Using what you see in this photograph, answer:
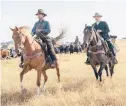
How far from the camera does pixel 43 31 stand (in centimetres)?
1223

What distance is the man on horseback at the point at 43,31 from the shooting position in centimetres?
1225

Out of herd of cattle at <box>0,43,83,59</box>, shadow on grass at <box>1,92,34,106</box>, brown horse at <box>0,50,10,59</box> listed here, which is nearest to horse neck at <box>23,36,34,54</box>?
shadow on grass at <box>1,92,34,106</box>

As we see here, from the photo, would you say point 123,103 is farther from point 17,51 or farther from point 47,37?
point 47,37

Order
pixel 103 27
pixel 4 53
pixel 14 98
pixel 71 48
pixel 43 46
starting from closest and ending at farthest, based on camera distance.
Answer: pixel 14 98
pixel 43 46
pixel 103 27
pixel 4 53
pixel 71 48

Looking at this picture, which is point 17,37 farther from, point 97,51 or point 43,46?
point 97,51

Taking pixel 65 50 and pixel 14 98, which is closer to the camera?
pixel 14 98

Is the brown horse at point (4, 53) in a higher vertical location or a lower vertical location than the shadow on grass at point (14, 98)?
lower

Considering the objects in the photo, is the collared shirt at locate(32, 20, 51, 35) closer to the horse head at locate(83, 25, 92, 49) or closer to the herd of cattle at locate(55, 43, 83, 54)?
the horse head at locate(83, 25, 92, 49)

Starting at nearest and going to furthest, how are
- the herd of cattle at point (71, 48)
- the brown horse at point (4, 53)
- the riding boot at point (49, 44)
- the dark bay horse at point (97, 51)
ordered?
the riding boot at point (49, 44) → the dark bay horse at point (97, 51) → the brown horse at point (4, 53) → the herd of cattle at point (71, 48)

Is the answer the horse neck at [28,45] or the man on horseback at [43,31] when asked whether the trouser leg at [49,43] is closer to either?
the man on horseback at [43,31]

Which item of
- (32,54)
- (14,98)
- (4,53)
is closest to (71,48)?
(4,53)

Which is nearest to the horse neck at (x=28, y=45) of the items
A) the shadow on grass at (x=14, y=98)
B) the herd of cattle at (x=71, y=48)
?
the shadow on grass at (x=14, y=98)

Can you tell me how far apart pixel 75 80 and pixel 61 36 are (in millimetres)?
1809

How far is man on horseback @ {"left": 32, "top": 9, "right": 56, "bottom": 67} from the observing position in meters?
12.2
